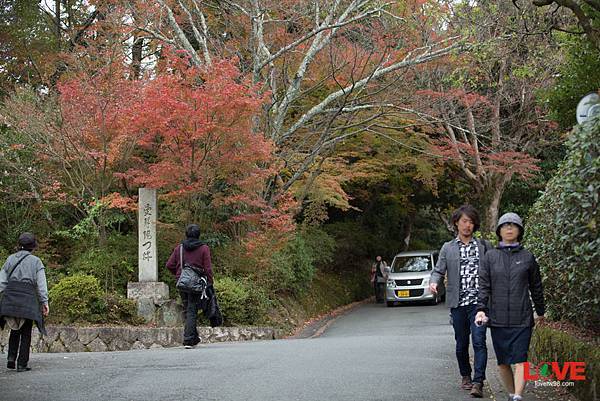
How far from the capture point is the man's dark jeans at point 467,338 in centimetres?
702

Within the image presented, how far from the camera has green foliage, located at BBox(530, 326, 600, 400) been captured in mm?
6082

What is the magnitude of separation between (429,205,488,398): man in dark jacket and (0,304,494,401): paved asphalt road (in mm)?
372

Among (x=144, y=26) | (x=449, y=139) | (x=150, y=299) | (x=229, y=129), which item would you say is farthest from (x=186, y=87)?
(x=449, y=139)

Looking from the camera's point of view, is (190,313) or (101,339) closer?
(190,313)

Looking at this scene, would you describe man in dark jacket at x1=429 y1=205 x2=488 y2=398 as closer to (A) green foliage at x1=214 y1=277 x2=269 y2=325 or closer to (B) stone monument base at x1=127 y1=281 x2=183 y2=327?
(A) green foliage at x1=214 y1=277 x2=269 y2=325

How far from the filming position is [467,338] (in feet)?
24.1

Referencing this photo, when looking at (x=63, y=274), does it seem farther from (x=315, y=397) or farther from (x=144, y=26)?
(x=315, y=397)

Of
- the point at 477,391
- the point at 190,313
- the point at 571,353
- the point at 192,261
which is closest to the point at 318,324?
the point at 190,313

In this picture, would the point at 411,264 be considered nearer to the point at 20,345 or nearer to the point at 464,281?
the point at 20,345

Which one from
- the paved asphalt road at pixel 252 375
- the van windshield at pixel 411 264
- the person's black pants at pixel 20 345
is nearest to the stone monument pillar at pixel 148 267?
the paved asphalt road at pixel 252 375

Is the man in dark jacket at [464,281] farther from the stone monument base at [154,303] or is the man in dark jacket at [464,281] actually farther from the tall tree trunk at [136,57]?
the tall tree trunk at [136,57]

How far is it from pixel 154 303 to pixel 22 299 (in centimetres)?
666

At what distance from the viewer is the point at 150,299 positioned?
15.6 metres

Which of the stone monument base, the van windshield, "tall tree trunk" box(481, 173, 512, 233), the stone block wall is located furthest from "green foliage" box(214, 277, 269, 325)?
"tall tree trunk" box(481, 173, 512, 233)
